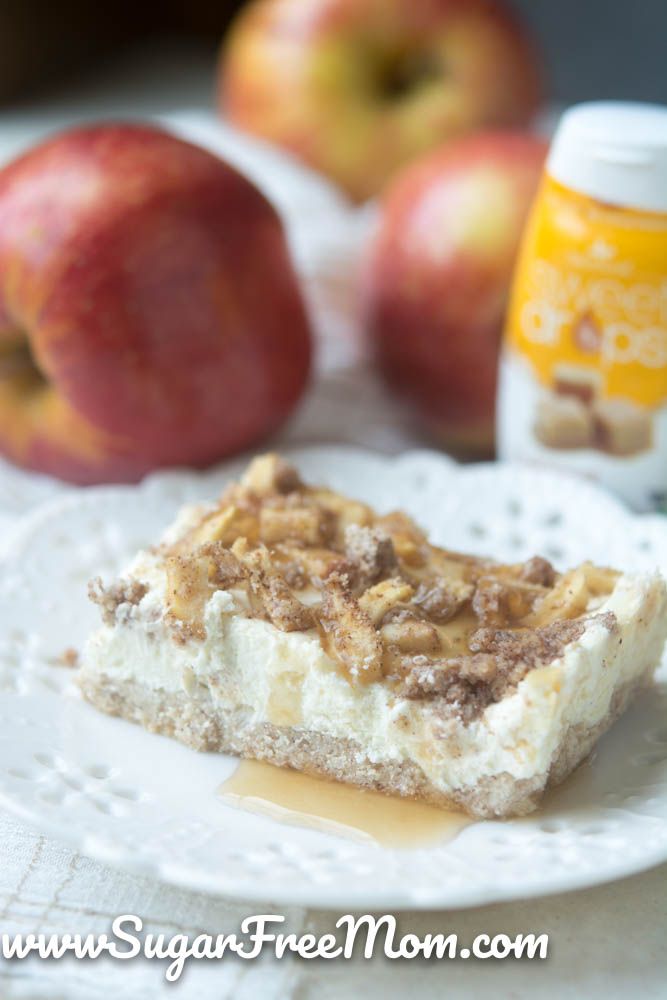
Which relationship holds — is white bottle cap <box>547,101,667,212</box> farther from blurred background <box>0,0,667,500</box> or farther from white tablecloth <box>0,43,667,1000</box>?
white tablecloth <box>0,43,667,1000</box>

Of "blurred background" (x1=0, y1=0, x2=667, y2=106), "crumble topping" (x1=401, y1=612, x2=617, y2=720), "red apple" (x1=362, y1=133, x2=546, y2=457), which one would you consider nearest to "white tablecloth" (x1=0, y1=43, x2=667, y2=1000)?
"crumble topping" (x1=401, y1=612, x2=617, y2=720)

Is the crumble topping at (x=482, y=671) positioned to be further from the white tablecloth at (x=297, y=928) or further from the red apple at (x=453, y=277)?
the red apple at (x=453, y=277)

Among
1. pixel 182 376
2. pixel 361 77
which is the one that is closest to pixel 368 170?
pixel 361 77

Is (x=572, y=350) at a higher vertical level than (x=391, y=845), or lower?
higher

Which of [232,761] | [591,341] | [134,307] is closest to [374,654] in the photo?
[232,761]

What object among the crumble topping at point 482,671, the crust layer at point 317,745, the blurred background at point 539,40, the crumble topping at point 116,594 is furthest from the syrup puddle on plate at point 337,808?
the blurred background at point 539,40

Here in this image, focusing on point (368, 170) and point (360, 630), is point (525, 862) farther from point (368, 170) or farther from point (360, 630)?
point (368, 170)

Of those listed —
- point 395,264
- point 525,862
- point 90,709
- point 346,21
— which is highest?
point 346,21
